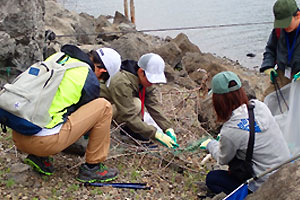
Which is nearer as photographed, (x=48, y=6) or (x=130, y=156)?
(x=130, y=156)

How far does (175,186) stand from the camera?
11.8 ft

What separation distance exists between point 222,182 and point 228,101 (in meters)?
0.72

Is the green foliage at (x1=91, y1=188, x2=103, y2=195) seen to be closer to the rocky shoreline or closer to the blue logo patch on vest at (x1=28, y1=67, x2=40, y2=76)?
the rocky shoreline

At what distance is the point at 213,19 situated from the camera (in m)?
18.8

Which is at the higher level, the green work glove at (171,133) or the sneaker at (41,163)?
the sneaker at (41,163)

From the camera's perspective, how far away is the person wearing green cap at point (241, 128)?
2877 millimetres

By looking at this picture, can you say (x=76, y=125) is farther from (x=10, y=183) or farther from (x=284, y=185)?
(x=284, y=185)

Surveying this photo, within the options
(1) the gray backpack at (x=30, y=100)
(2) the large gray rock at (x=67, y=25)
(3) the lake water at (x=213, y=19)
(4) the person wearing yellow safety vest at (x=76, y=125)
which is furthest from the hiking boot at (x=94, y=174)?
(3) the lake water at (x=213, y=19)

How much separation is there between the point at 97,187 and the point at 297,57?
7.12 feet

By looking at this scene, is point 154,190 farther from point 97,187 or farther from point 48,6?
point 48,6

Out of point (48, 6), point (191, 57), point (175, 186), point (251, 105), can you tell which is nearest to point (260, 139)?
point (251, 105)

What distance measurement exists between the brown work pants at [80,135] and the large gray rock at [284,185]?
1342 mm

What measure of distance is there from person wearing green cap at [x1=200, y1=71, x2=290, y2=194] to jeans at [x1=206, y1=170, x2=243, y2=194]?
24cm

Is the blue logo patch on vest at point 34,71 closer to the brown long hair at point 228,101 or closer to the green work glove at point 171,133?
the brown long hair at point 228,101
